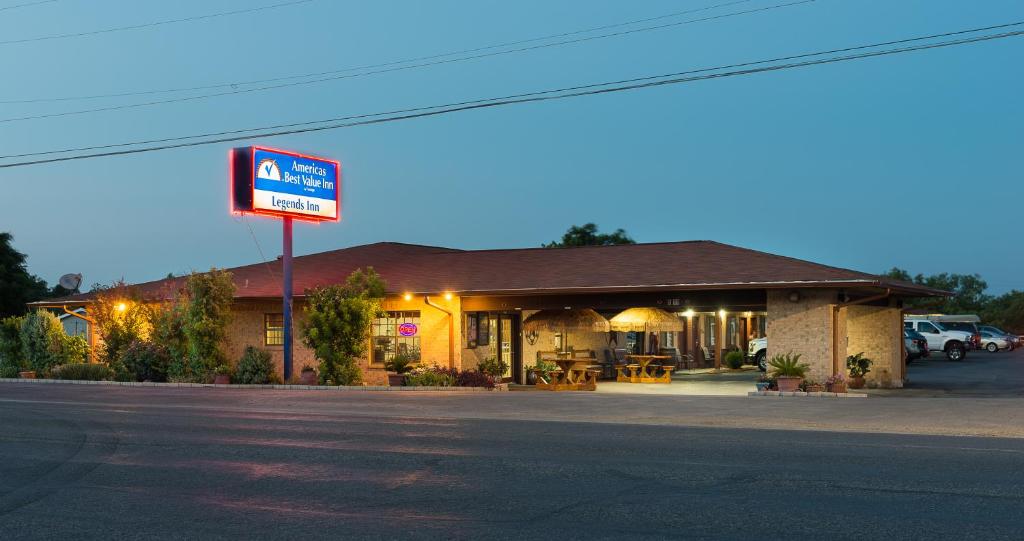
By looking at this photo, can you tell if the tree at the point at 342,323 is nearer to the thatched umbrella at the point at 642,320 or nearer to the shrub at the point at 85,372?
the thatched umbrella at the point at 642,320

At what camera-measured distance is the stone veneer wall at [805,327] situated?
2502 centimetres

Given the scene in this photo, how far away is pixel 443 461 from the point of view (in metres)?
12.9

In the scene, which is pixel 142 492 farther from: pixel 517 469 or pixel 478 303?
pixel 478 303

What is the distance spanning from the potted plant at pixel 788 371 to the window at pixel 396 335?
35.6 feet

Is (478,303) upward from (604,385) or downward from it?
upward

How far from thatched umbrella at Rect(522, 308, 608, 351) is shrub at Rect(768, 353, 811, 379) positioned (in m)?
5.62

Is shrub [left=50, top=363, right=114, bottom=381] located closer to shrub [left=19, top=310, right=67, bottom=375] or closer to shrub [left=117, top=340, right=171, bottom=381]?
shrub [left=117, top=340, right=171, bottom=381]

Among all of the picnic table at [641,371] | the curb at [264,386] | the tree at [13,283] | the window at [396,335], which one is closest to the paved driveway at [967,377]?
the picnic table at [641,371]

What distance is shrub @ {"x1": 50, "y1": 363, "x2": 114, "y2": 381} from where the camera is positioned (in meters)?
34.0

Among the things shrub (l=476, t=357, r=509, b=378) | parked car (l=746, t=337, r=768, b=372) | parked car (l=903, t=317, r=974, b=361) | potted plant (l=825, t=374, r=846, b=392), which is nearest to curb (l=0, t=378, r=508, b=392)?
shrub (l=476, t=357, r=509, b=378)

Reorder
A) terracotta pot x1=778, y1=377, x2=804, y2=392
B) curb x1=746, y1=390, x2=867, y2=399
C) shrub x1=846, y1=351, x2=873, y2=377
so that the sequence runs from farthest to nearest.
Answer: shrub x1=846, y1=351, x2=873, y2=377 → terracotta pot x1=778, y1=377, x2=804, y2=392 → curb x1=746, y1=390, x2=867, y2=399

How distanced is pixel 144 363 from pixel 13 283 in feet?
116

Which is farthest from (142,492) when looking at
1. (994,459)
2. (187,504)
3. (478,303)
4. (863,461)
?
(478,303)

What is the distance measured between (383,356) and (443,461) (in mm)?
18893
